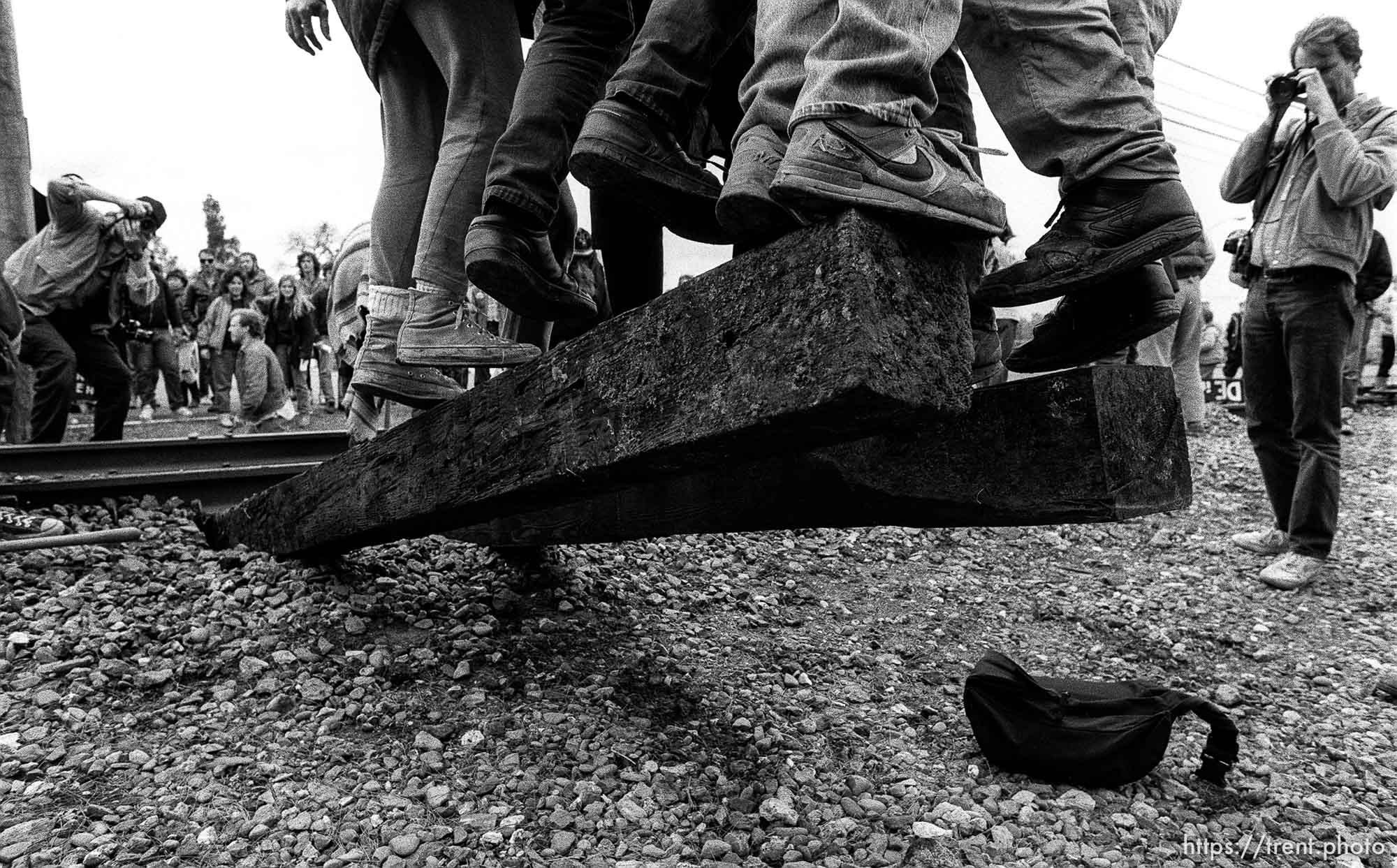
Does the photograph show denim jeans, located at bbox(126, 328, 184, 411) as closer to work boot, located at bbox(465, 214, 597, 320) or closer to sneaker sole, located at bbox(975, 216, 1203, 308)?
work boot, located at bbox(465, 214, 597, 320)

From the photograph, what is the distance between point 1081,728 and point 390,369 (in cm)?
229

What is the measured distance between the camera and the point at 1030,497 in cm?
187

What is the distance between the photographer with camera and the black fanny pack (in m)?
2.40

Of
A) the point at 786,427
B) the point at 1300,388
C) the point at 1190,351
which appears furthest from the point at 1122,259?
the point at 1190,351

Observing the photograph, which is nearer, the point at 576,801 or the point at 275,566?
the point at 576,801

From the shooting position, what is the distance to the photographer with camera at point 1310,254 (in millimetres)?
4211

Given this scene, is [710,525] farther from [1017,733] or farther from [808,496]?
[1017,733]

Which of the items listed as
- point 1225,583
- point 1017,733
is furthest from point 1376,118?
point 1017,733

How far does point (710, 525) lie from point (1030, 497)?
838 mm

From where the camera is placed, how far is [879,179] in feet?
4.55

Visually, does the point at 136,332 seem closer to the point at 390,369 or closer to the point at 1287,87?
the point at 390,369

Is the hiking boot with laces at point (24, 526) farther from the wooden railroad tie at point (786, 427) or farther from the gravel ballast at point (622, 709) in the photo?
the wooden railroad tie at point (786, 427)

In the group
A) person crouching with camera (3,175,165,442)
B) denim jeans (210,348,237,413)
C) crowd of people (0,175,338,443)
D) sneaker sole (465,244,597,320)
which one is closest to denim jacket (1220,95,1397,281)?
sneaker sole (465,244,597,320)

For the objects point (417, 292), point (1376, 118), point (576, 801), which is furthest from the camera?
point (1376, 118)
